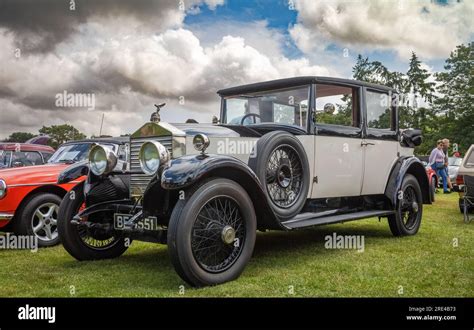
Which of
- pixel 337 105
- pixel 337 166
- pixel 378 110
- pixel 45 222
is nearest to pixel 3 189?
pixel 45 222

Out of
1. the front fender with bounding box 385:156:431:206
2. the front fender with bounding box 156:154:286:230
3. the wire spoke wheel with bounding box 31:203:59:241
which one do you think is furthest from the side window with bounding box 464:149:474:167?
the wire spoke wheel with bounding box 31:203:59:241

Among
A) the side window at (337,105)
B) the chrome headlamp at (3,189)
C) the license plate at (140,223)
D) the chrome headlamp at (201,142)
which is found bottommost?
the license plate at (140,223)

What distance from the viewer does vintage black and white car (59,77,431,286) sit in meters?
4.14

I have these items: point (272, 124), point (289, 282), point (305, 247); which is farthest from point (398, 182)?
point (289, 282)

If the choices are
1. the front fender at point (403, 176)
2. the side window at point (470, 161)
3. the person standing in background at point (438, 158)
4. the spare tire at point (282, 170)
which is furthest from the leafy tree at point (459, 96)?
the spare tire at point (282, 170)

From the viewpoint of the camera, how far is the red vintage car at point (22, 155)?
33.9ft

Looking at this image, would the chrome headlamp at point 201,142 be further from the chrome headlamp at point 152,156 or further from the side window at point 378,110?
the side window at point 378,110

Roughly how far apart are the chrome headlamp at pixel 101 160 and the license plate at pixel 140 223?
0.70 metres

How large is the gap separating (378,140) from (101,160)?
149 inches

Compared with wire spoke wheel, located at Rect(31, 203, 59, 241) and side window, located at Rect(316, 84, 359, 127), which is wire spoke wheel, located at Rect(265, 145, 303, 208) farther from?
wire spoke wheel, located at Rect(31, 203, 59, 241)

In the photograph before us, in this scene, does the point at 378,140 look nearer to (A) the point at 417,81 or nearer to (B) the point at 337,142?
(B) the point at 337,142

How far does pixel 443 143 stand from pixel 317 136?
9822 millimetres

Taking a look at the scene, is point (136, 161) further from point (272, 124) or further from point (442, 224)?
point (442, 224)

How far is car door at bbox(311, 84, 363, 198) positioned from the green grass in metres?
0.83
